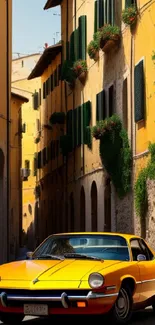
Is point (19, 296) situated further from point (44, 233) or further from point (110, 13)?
point (44, 233)

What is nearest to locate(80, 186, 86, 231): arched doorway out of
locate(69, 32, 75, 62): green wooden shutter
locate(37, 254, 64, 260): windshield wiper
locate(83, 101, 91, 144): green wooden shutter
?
locate(83, 101, 91, 144): green wooden shutter

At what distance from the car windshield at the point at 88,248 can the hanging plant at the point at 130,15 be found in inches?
491

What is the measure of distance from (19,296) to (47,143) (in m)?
34.4

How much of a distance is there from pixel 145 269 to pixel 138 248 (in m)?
0.46

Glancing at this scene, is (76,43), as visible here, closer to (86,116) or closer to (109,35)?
(86,116)

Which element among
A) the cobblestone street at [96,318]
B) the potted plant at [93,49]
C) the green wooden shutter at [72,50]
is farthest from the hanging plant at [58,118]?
the cobblestone street at [96,318]

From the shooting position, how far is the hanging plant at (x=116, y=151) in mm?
23078

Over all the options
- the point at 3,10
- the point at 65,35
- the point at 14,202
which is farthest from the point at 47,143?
the point at 3,10

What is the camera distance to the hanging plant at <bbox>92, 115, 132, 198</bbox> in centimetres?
2308

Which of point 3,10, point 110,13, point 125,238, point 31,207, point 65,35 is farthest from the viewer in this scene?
point 31,207

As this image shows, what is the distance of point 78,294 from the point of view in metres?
9.31

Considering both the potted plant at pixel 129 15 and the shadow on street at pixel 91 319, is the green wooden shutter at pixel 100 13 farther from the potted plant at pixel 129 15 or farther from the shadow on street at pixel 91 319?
the shadow on street at pixel 91 319

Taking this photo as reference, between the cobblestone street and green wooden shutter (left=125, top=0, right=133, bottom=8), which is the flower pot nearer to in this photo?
green wooden shutter (left=125, top=0, right=133, bottom=8)

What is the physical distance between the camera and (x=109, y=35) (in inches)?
962
